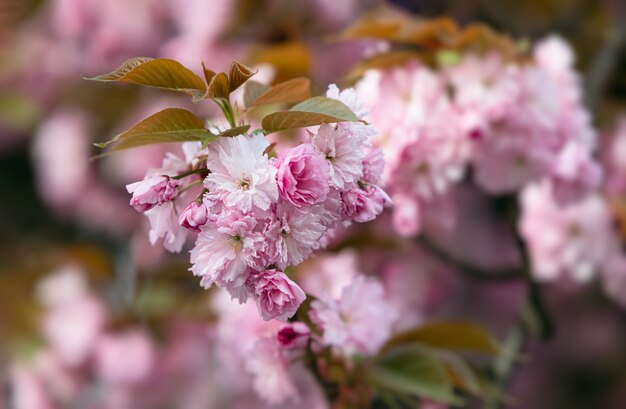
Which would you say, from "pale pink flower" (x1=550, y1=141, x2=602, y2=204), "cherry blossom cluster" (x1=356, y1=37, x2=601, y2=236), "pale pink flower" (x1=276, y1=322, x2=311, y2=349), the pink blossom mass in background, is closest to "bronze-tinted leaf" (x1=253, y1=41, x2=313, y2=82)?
the pink blossom mass in background

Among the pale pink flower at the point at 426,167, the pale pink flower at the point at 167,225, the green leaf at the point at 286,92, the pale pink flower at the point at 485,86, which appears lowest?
the pale pink flower at the point at 426,167

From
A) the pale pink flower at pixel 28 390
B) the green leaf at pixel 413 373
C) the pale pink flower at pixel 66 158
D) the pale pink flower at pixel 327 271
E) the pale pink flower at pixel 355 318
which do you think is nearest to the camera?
the pale pink flower at pixel 355 318

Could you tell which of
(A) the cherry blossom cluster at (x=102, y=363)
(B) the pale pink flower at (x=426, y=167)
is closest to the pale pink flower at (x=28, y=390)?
(A) the cherry blossom cluster at (x=102, y=363)

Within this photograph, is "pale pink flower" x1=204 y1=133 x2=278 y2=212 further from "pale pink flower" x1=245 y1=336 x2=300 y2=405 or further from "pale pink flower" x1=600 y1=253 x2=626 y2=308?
"pale pink flower" x1=600 y1=253 x2=626 y2=308

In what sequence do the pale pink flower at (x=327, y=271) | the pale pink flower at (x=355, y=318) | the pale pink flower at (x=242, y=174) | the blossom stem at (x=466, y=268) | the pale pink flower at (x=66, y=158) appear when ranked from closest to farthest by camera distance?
1. the pale pink flower at (x=242, y=174)
2. the pale pink flower at (x=355, y=318)
3. the pale pink flower at (x=327, y=271)
4. the blossom stem at (x=466, y=268)
5. the pale pink flower at (x=66, y=158)

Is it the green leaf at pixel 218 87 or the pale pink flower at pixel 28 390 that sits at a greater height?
the green leaf at pixel 218 87

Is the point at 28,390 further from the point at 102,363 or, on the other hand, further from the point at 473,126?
the point at 473,126

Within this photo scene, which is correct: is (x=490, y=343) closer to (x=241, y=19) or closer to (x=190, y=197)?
(x=190, y=197)

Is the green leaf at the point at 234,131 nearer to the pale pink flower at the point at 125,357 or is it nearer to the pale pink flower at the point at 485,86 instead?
the pale pink flower at the point at 485,86

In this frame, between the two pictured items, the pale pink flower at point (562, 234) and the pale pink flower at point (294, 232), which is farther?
the pale pink flower at point (562, 234)
